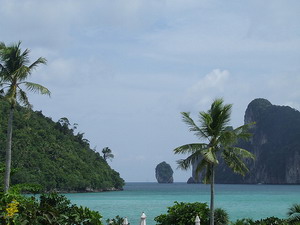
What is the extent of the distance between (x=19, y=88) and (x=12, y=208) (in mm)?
7498

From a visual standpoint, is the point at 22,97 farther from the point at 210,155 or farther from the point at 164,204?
the point at 164,204

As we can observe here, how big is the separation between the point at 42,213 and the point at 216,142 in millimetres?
6709

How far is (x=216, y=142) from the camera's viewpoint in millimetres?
17453

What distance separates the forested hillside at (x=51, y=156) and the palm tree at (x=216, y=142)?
64989 millimetres

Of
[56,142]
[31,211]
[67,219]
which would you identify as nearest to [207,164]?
[67,219]

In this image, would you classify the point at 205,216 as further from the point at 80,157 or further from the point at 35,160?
the point at 80,157

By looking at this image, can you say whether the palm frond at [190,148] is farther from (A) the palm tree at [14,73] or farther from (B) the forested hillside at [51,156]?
(B) the forested hillside at [51,156]

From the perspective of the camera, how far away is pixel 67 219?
51.9 feet

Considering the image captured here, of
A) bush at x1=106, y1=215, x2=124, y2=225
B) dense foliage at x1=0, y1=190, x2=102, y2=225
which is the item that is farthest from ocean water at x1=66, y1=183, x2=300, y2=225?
dense foliage at x1=0, y1=190, x2=102, y2=225

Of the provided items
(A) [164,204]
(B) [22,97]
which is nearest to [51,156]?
(A) [164,204]

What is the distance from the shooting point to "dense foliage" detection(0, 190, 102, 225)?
13.4 meters

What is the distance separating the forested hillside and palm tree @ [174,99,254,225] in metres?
65.0

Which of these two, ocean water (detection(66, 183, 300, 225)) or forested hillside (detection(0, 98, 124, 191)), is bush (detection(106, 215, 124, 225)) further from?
forested hillside (detection(0, 98, 124, 191))

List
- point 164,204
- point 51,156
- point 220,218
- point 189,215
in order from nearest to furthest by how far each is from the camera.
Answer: point 189,215 < point 220,218 < point 164,204 < point 51,156
